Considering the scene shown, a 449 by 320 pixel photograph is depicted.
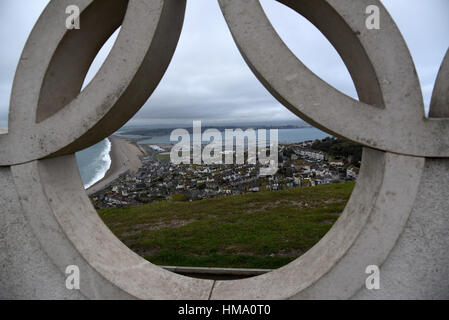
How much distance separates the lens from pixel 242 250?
6508 millimetres

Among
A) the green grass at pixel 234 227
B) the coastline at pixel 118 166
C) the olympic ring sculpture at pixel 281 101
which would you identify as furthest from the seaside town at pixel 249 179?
the olympic ring sculpture at pixel 281 101

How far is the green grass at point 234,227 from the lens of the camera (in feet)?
20.7

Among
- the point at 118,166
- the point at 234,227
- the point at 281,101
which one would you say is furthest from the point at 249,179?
the point at 118,166

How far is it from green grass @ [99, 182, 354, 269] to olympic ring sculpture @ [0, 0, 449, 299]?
2801 mm

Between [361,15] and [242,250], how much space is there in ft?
17.6

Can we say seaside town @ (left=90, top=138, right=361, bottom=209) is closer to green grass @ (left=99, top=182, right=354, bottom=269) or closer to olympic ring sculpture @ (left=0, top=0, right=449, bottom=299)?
green grass @ (left=99, top=182, right=354, bottom=269)

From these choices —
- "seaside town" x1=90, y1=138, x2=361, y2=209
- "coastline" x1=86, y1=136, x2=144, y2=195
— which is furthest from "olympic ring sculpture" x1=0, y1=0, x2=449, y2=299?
"coastline" x1=86, y1=136, x2=144, y2=195

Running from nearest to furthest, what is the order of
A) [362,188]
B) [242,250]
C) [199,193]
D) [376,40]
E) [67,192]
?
[376,40] < [362,188] < [67,192] < [242,250] < [199,193]

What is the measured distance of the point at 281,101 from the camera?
308 centimetres

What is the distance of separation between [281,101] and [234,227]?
5311 millimetres

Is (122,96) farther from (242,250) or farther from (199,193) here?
(199,193)

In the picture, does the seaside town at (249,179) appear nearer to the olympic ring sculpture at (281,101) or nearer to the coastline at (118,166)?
the coastline at (118,166)

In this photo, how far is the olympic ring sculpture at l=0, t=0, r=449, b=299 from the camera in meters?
2.86

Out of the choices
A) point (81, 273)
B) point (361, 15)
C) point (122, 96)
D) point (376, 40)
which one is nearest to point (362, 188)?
point (376, 40)
